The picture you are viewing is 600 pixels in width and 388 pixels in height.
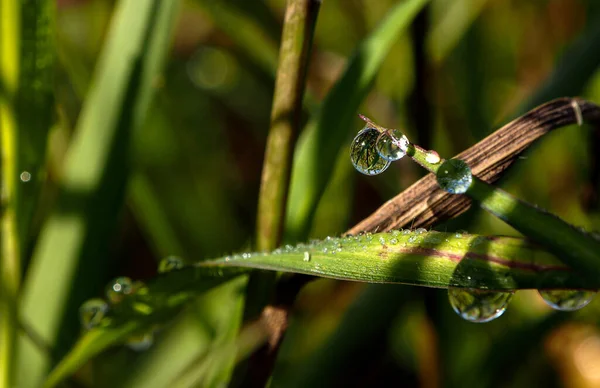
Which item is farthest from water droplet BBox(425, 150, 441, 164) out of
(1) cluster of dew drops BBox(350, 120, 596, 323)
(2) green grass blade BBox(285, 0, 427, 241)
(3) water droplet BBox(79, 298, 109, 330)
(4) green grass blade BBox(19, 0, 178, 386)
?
(4) green grass blade BBox(19, 0, 178, 386)

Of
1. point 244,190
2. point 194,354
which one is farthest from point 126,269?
point 194,354

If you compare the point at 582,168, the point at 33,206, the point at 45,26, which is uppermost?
the point at 45,26

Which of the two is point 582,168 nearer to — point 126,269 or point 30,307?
point 30,307

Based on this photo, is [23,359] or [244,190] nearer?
[23,359]

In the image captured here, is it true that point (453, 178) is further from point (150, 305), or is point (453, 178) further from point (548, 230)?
point (150, 305)

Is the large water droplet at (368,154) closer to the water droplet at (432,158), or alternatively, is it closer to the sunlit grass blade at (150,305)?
the water droplet at (432,158)

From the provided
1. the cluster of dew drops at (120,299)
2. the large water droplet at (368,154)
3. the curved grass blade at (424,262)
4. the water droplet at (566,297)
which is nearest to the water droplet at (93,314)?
the cluster of dew drops at (120,299)
